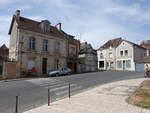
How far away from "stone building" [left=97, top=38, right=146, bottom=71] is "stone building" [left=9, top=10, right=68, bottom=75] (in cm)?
1831

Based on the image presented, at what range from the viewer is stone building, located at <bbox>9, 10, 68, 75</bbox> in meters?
25.0

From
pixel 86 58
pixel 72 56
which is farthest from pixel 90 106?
pixel 86 58

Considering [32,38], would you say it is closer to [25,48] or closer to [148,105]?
[25,48]

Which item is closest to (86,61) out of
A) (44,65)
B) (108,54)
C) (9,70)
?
(108,54)

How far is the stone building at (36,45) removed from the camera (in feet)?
82.1

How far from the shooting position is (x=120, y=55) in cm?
4338

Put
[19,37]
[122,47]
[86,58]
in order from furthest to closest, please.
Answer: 1. [122,47]
2. [86,58]
3. [19,37]

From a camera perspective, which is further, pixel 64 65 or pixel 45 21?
pixel 64 65

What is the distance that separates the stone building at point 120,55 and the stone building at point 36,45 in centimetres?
1831

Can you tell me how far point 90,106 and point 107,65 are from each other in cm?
4026

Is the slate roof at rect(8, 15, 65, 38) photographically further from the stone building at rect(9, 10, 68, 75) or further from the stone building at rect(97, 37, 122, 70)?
the stone building at rect(97, 37, 122, 70)

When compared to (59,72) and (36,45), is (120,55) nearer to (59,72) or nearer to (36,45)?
(59,72)

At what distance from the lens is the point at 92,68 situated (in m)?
39.9

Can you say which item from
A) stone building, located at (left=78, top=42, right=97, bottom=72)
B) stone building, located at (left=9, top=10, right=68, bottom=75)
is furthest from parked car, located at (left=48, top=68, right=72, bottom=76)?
stone building, located at (left=78, top=42, right=97, bottom=72)
